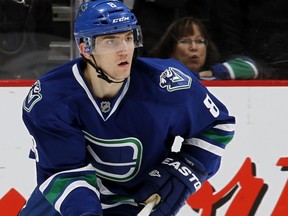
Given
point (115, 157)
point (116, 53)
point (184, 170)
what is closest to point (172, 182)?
point (184, 170)

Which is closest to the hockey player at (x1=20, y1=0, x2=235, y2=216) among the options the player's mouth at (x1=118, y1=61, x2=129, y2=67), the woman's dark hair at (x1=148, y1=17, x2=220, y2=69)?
the player's mouth at (x1=118, y1=61, x2=129, y2=67)

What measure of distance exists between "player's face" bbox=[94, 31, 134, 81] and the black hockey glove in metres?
0.28

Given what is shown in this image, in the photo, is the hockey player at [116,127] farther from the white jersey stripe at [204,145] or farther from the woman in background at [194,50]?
the woman in background at [194,50]

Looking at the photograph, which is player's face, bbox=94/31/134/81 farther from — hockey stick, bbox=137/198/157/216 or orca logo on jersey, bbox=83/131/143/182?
hockey stick, bbox=137/198/157/216

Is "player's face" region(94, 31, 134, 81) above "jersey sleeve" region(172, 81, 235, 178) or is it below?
above

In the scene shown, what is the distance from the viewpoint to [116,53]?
219 centimetres

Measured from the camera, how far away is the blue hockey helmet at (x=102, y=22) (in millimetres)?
2189

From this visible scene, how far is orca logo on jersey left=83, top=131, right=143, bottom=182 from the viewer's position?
90.3 inches

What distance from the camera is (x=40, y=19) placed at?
3188 millimetres

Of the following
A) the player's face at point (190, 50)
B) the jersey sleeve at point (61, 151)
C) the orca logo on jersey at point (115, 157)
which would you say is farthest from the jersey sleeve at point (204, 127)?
the player's face at point (190, 50)

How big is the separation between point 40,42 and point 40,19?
10 centimetres

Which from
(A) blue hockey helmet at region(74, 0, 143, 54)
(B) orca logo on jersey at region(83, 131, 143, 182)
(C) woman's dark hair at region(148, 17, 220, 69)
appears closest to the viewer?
(A) blue hockey helmet at region(74, 0, 143, 54)

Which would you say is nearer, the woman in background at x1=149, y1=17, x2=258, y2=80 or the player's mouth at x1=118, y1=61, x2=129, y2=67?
the player's mouth at x1=118, y1=61, x2=129, y2=67

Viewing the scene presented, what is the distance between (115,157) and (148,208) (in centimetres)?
17
